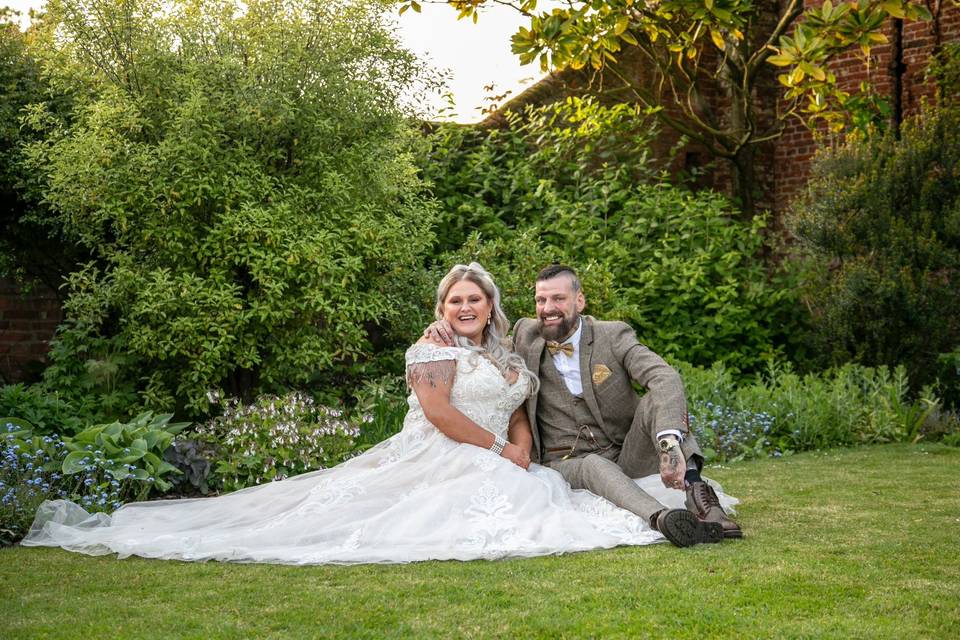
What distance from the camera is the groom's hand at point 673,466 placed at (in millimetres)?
4379

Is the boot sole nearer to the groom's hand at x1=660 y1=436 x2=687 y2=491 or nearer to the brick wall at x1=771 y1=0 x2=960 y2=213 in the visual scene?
the groom's hand at x1=660 y1=436 x2=687 y2=491

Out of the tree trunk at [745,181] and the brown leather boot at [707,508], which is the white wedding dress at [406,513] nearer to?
the brown leather boot at [707,508]

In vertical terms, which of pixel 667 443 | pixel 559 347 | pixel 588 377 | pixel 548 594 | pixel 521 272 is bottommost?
pixel 548 594

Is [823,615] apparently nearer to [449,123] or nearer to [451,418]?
[451,418]

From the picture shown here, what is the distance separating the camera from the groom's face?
5109mm

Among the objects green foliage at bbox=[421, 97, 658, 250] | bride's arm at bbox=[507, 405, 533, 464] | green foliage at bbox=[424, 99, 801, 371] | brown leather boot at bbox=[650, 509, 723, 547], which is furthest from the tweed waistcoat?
green foliage at bbox=[421, 97, 658, 250]

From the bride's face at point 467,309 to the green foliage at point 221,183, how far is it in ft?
5.57

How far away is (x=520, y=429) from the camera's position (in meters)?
5.13

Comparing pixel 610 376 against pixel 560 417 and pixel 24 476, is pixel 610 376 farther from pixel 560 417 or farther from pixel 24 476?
pixel 24 476

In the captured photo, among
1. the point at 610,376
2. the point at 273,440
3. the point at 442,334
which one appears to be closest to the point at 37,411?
the point at 273,440

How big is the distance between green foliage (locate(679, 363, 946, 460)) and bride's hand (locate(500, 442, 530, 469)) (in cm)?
302

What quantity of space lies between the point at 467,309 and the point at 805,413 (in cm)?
411

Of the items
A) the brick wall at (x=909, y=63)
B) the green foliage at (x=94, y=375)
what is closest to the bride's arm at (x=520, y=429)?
the green foliage at (x=94, y=375)

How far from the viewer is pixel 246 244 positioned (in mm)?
6500
